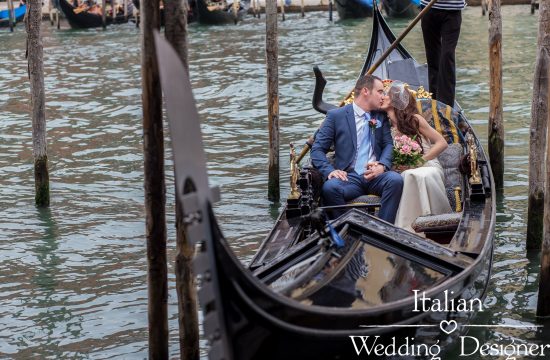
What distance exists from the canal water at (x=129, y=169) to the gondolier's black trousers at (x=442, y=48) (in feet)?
1.94

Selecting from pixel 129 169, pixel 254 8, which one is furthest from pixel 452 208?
pixel 254 8

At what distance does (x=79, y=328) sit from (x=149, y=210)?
0.98 metres

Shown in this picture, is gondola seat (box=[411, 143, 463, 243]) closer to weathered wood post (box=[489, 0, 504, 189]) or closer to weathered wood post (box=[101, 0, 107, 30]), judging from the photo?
weathered wood post (box=[489, 0, 504, 189])

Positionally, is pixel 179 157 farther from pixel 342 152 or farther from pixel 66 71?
pixel 66 71

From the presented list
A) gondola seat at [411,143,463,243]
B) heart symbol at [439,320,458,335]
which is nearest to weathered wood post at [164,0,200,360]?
heart symbol at [439,320,458,335]

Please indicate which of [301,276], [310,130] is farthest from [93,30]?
[301,276]

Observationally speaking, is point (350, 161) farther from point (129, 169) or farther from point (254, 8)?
point (254, 8)

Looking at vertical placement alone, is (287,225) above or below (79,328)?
above

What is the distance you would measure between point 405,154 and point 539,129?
53cm

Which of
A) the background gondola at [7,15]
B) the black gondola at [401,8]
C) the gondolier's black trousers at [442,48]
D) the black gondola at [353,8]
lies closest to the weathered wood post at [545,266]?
the gondolier's black trousers at [442,48]

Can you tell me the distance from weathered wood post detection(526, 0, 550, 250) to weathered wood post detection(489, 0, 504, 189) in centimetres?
86

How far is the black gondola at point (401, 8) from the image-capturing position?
1459 centimetres

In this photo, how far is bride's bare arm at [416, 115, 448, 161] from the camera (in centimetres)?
425

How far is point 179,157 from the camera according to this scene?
2146 mm
